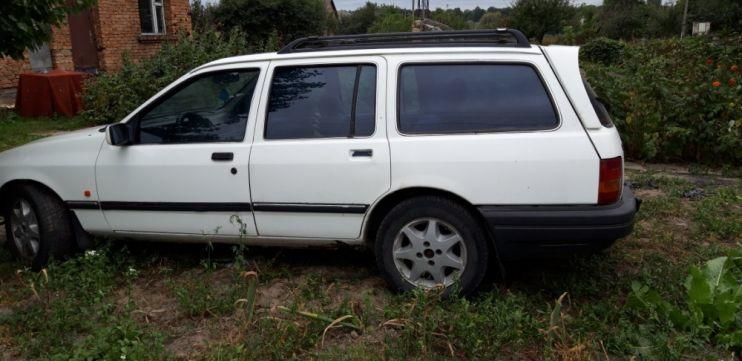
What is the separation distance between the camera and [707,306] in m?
Answer: 3.44

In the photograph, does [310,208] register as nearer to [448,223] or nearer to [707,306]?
[448,223]

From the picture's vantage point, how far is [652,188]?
21.9ft

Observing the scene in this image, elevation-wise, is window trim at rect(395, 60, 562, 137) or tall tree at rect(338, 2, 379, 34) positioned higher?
tall tree at rect(338, 2, 379, 34)

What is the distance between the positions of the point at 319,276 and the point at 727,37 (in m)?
8.59

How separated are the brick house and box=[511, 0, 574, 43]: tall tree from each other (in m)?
26.5

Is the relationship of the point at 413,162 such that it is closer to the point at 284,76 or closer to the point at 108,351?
the point at 284,76

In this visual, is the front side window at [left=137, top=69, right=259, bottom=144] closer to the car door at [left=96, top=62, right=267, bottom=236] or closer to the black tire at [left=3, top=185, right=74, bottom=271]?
the car door at [left=96, top=62, right=267, bottom=236]

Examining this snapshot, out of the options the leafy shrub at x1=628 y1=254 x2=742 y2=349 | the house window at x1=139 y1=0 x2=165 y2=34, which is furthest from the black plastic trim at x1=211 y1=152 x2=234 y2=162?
Result: the house window at x1=139 y1=0 x2=165 y2=34

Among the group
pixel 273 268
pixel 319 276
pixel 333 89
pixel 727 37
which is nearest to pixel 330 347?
pixel 319 276

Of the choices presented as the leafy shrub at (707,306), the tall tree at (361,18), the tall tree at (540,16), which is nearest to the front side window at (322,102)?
the leafy shrub at (707,306)

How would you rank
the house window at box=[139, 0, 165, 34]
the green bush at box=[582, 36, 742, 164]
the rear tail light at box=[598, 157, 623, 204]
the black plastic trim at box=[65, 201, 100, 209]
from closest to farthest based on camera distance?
the rear tail light at box=[598, 157, 623, 204] → the black plastic trim at box=[65, 201, 100, 209] → the green bush at box=[582, 36, 742, 164] → the house window at box=[139, 0, 165, 34]

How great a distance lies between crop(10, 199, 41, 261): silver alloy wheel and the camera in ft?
15.1

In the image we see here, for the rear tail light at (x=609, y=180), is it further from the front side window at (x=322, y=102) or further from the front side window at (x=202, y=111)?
the front side window at (x=202, y=111)

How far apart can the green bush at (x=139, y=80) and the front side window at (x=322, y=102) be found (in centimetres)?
728
